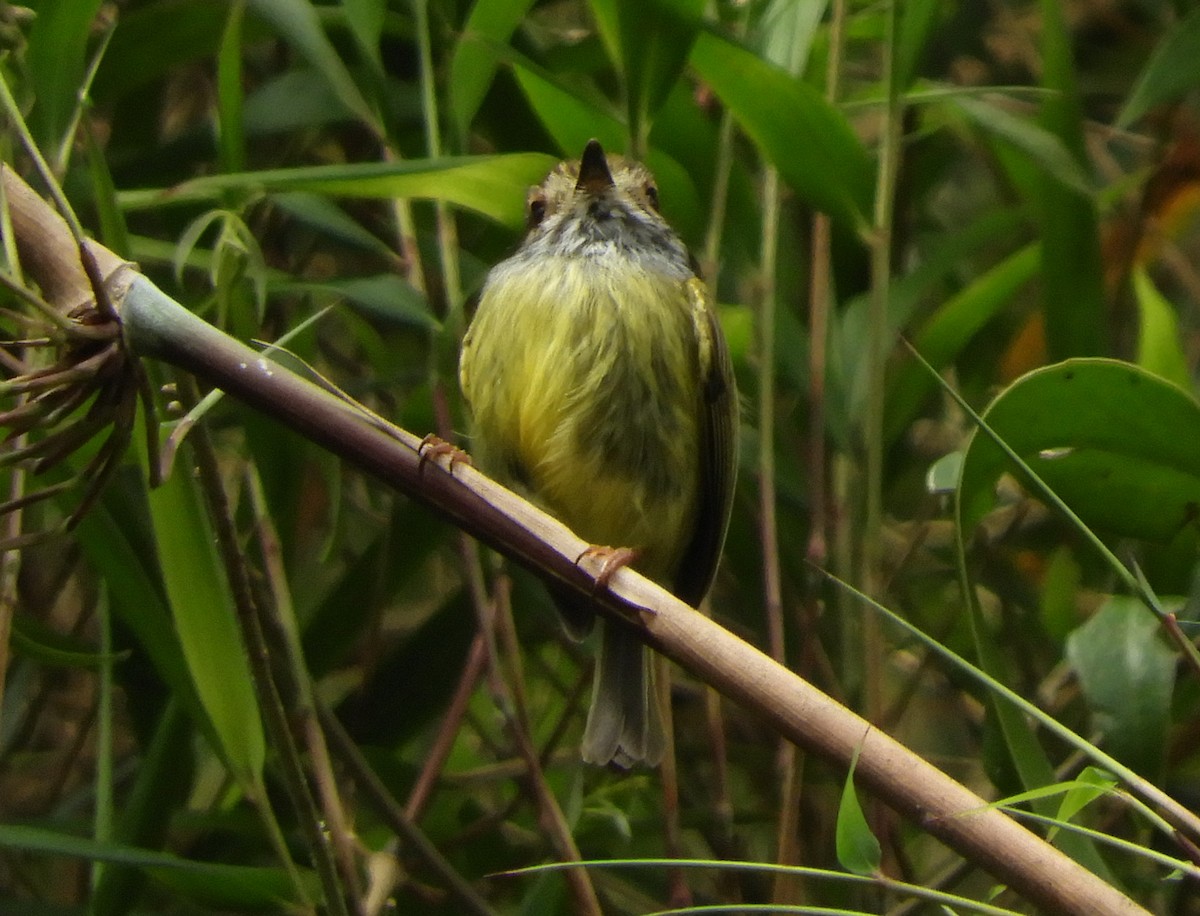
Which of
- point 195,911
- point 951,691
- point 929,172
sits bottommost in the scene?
point 195,911

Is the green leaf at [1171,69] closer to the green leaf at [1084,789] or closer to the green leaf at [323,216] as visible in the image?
the green leaf at [323,216]

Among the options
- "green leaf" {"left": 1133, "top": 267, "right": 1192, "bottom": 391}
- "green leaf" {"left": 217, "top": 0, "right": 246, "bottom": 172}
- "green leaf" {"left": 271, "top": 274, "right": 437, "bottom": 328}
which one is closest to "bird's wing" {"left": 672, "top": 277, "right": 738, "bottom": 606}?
"green leaf" {"left": 271, "top": 274, "right": 437, "bottom": 328}

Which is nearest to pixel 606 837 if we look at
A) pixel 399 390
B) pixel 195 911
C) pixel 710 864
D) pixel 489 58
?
pixel 195 911

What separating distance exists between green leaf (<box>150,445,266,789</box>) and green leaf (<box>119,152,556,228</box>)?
1.18ft

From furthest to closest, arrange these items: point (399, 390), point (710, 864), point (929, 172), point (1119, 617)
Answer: point (929, 172) < point (399, 390) < point (1119, 617) < point (710, 864)

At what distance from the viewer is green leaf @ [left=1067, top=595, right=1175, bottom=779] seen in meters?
1.77

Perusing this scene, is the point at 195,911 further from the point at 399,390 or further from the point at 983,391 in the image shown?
the point at 983,391

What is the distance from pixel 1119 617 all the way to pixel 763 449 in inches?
20.1

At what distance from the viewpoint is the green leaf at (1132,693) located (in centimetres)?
177

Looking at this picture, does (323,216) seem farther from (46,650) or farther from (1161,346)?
(1161,346)

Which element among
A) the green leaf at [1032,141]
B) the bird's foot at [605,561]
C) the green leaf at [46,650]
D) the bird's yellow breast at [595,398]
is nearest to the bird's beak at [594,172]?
the bird's yellow breast at [595,398]

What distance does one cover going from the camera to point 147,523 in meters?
2.39

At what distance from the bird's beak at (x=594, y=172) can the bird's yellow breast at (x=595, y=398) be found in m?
0.11

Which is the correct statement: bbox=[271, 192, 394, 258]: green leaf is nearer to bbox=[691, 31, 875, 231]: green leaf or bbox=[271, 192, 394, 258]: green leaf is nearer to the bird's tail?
bbox=[691, 31, 875, 231]: green leaf
